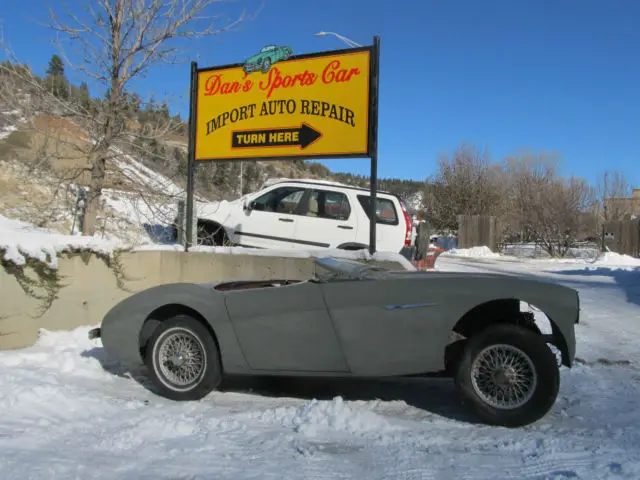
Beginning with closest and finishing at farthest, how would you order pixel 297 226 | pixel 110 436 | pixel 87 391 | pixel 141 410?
pixel 110 436 < pixel 141 410 < pixel 87 391 < pixel 297 226

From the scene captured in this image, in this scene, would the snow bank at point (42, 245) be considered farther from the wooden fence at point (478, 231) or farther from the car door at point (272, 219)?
the wooden fence at point (478, 231)

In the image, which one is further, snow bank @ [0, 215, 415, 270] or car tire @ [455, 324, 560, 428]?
snow bank @ [0, 215, 415, 270]

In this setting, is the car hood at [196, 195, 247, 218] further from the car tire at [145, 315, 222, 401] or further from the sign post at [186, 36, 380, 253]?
the car tire at [145, 315, 222, 401]

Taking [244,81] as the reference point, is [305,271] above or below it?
below

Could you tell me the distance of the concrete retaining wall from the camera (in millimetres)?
6023

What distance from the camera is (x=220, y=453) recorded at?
329cm

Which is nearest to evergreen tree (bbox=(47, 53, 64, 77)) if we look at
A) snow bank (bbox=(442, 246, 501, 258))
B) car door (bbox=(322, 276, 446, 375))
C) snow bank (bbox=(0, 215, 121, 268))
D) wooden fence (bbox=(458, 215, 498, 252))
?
snow bank (bbox=(0, 215, 121, 268))

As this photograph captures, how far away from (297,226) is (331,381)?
5667mm

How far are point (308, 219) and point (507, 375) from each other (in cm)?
699

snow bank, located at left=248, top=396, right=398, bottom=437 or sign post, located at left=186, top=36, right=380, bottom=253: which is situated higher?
sign post, located at left=186, top=36, right=380, bottom=253

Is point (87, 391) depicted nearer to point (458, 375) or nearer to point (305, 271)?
point (458, 375)

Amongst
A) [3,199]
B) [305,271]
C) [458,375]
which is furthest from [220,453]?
[3,199]

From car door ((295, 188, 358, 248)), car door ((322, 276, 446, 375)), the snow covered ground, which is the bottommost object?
the snow covered ground

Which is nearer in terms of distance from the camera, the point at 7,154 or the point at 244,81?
the point at 244,81
